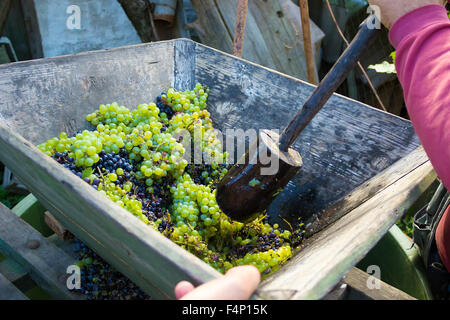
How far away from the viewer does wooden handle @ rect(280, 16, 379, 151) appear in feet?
3.72

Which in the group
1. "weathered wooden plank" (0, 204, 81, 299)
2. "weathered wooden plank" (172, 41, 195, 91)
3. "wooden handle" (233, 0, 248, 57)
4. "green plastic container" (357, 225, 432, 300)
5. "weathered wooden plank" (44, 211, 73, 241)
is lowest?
"green plastic container" (357, 225, 432, 300)

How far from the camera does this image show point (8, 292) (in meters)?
1.13

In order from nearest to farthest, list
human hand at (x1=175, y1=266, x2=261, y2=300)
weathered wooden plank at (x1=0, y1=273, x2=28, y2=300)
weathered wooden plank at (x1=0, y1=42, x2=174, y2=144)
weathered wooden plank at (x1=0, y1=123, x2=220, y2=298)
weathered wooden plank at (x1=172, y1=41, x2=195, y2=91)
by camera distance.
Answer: human hand at (x1=175, y1=266, x2=261, y2=300)
weathered wooden plank at (x1=0, y1=123, x2=220, y2=298)
weathered wooden plank at (x1=0, y1=273, x2=28, y2=300)
weathered wooden plank at (x1=0, y1=42, x2=174, y2=144)
weathered wooden plank at (x1=172, y1=41, x2=195, y2=91)

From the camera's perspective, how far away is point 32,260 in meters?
1.24

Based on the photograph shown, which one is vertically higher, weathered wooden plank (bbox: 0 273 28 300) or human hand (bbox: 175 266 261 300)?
human hand (bbox: 175 266 261 300)

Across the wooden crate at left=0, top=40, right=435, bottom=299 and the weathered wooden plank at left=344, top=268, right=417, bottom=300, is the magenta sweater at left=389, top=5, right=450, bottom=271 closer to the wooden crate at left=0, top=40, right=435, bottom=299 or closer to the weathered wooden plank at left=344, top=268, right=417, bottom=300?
the wooden crate at left=0, top=40, right=435, bottom=299

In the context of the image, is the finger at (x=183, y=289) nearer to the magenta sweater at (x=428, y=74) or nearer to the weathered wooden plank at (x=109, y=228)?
the weathered wooden plank at (x=109, y=228)

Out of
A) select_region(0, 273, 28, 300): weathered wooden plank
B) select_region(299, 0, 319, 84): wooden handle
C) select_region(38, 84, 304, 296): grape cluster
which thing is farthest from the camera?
select_region(299, 0, 319, 84): wooden handle

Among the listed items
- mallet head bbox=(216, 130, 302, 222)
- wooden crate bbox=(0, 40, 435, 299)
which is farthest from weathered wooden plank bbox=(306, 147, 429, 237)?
mallet head bbox=(216, 130, 302, 222)

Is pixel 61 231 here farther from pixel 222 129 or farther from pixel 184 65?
pixel 184 65

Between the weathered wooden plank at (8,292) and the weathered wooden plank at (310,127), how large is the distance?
3.07 ft

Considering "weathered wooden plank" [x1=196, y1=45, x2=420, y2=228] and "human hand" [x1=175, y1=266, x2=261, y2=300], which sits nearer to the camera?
"human hand" [x1=175, y1=266, x2=261, y2=300]

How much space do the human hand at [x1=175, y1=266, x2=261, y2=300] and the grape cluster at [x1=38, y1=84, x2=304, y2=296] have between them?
51 centimetres

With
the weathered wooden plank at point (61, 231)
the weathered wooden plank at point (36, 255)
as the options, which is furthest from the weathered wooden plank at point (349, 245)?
the weathered wooden plank at point (61, 231)
